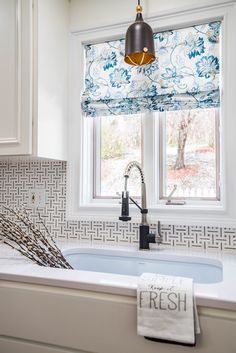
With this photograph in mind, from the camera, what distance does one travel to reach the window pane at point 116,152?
1.80 m

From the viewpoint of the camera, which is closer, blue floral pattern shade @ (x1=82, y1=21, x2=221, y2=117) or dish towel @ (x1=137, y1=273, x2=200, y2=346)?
dish towel @ (x1=137, y1=273, x2=200, y2=346)

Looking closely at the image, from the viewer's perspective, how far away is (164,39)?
1.68 m

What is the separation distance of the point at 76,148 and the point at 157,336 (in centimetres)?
115

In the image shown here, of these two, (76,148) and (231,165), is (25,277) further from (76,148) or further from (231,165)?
(231,165)

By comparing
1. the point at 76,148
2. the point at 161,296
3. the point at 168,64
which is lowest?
the point at 161,296

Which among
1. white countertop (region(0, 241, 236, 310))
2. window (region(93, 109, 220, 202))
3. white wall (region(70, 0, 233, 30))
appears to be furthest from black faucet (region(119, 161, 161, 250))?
white wall (region(70, 0, 233, 30))

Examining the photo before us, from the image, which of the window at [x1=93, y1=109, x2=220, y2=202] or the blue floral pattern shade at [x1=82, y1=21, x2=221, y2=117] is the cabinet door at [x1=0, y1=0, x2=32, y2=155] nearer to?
the blue floral pattern shade at [x1=82, y1=21, x2=221, y2=117]

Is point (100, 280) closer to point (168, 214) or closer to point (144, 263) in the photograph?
point (144, 263)

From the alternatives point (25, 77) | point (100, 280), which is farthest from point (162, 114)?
point (100, 280)

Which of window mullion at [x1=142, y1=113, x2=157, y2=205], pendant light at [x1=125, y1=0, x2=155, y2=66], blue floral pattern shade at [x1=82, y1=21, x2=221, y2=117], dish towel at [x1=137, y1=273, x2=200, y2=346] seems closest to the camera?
dish towel at [x1=137, y1=273, x2=200, y2=346]

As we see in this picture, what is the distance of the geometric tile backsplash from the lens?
152 cm

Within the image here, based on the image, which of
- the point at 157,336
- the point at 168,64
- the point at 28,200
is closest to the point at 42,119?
the point at 28,200

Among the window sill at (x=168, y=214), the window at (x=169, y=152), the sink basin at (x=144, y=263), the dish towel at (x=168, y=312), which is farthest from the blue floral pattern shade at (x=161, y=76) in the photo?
the dish towel at (x=168, y=312)

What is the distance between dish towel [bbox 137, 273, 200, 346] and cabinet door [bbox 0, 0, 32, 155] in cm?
92
